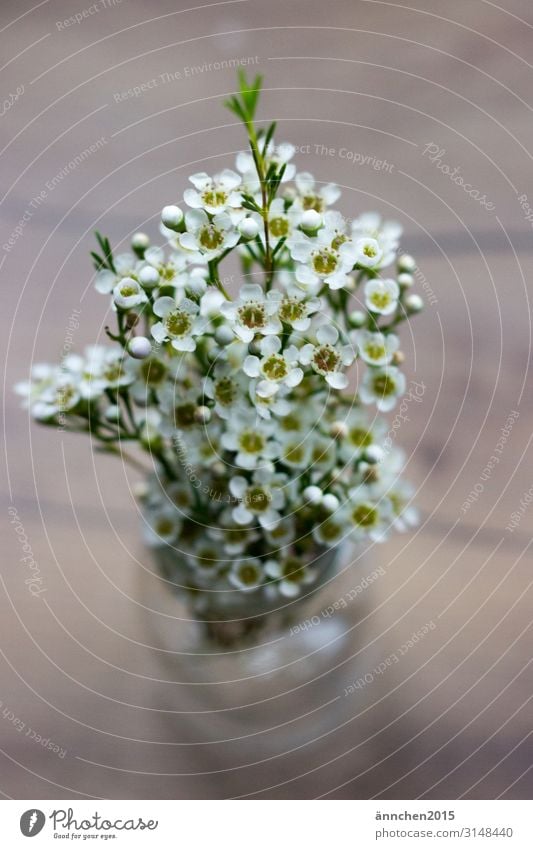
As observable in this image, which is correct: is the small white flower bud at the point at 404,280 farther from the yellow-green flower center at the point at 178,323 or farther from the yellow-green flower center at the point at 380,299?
the yellow-green flower center at the point at 178,323

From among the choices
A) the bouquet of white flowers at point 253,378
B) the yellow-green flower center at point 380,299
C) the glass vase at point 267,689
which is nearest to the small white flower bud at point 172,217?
the bouquet of white flowers at point 253,378

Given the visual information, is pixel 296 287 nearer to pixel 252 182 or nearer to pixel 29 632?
pixel 252 182

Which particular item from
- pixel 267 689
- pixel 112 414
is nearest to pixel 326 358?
pixel 112 414

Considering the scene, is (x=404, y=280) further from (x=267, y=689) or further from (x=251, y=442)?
(x=267, y=689)

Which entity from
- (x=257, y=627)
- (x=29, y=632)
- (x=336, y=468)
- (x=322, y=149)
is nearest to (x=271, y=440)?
(x=336, y=468)
